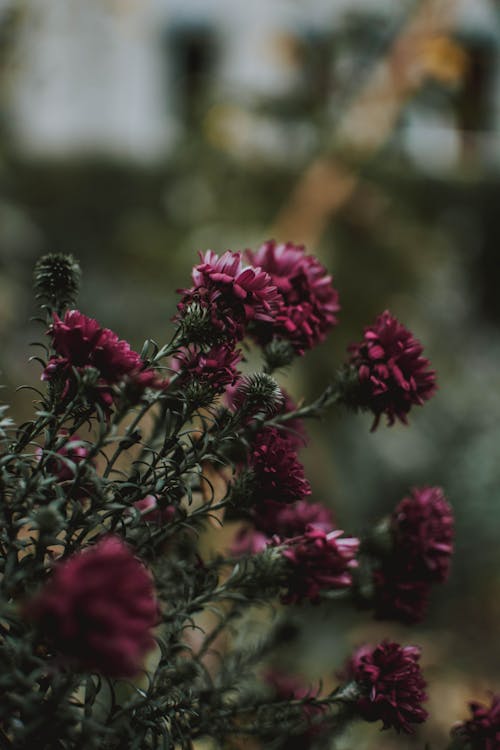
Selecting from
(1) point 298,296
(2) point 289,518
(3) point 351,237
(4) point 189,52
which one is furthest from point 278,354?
(4) point 189,52

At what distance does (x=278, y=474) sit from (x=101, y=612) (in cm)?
21

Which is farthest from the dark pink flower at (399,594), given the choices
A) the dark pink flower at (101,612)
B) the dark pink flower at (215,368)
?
the dark pink flower at (101,612)

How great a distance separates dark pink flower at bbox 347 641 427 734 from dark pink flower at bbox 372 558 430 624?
0.09 m

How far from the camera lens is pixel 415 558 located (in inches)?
26.7

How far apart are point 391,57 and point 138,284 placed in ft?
5.05

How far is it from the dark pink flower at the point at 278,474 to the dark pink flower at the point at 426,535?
0.53 feet

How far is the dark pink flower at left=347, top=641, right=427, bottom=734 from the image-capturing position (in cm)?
56

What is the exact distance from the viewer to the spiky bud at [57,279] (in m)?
0.59

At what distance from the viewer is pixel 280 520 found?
69 cm

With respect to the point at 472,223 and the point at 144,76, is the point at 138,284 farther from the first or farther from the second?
the point at 144,76

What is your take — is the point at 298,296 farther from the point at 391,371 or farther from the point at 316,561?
the point at 316,561

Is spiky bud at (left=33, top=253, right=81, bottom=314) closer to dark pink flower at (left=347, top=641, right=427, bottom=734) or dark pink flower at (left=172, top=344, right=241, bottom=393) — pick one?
dark pink flower at (left=172, top=344, right=241, bottom=393)

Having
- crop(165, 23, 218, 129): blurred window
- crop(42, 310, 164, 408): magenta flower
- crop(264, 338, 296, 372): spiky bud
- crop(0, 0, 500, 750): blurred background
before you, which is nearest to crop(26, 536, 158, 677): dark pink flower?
crop(42, 310, 164, 408): magenta flower

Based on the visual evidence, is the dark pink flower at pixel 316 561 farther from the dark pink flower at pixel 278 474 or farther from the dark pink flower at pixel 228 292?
the dark pink flower at pixel 228 292
